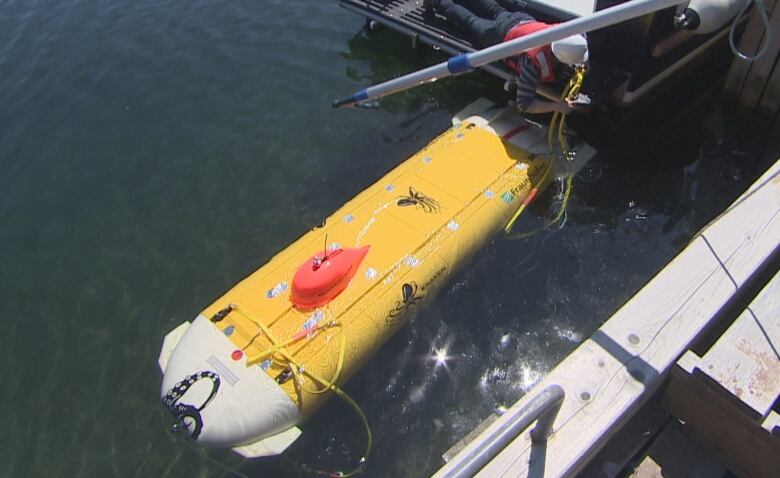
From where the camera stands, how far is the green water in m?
6.35

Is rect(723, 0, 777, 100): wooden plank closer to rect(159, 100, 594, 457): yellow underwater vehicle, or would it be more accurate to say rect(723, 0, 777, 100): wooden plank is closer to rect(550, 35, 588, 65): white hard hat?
rect(550, 35, 588, 65): white hard hat

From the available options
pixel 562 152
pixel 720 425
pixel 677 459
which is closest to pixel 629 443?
pixel 677 459

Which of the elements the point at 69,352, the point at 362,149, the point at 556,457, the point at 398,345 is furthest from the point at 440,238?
the point at 69,352

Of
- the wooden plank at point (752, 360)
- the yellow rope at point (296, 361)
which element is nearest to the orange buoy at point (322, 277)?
the yellow rope at point (296, 361)

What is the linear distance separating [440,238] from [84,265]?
524 centimetres

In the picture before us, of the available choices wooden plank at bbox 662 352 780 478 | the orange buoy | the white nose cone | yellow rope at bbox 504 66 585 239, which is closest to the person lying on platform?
yellow rope at bbox 504 66 585 239

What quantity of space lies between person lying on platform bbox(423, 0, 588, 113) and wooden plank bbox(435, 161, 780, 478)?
125 inches

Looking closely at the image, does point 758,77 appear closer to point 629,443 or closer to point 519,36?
point 519,36

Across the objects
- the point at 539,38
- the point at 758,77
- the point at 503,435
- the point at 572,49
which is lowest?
the point at 758,77

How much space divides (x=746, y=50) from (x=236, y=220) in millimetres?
8206

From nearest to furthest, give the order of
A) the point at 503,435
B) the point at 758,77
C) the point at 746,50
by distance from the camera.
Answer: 1. the point at 503,435
2. the point at 746,50
3. the point at 758,77

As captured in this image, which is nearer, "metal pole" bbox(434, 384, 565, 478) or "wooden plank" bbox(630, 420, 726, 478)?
"metal pole" bbox(434, 384, 565, 478)

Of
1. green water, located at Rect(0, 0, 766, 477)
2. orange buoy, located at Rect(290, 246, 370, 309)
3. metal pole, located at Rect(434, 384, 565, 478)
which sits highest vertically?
metal pole, located at Rect(434, 384, 565, 478)

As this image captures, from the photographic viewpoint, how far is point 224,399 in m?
5.31
